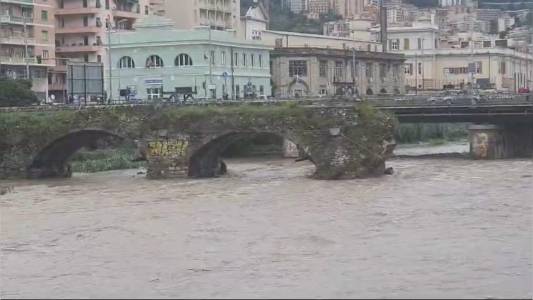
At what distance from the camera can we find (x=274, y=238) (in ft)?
115

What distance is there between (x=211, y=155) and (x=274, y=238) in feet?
95.9

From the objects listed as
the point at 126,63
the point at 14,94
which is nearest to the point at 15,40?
the point at 126,63

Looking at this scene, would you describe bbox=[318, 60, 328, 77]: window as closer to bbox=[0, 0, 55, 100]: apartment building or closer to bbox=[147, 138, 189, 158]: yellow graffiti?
bbox=[0, 0, 55, 100]: apartment building

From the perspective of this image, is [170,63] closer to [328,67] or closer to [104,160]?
[104,160]

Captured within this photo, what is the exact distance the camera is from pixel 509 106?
7288 cm

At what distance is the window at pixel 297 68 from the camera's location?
369ft

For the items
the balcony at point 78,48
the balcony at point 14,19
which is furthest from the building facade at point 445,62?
the balcony at point 14,19

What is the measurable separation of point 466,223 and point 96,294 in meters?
17.4

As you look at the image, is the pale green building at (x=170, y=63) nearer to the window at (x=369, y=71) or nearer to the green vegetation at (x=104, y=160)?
the green vegetation at (x=104, y=160)

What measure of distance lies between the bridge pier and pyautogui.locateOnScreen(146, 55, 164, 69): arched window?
30.1 m

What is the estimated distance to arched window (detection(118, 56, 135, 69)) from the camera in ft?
305

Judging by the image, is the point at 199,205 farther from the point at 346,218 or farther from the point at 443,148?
the point at 443,148

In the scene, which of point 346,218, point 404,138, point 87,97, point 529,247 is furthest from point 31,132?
point 404,138

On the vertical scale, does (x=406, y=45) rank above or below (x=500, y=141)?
above
